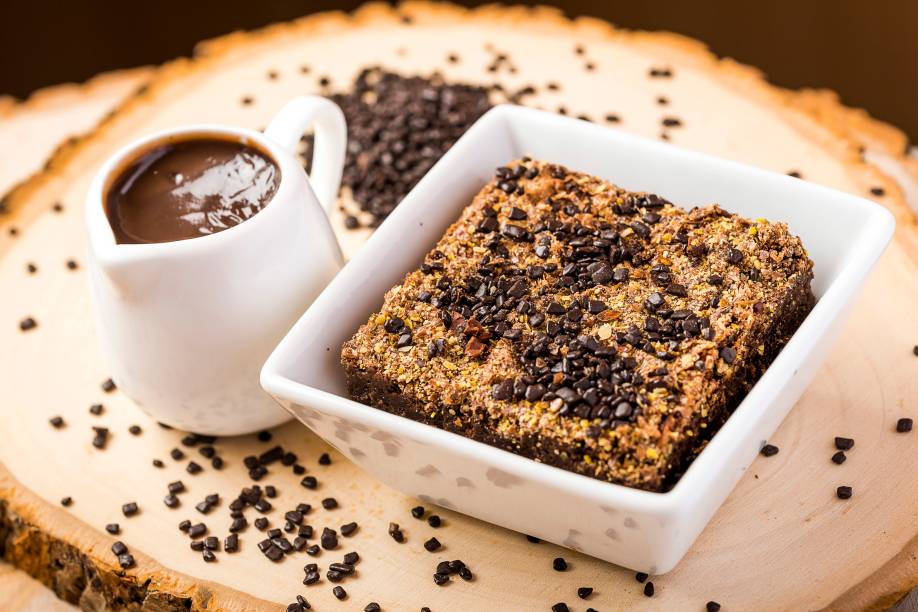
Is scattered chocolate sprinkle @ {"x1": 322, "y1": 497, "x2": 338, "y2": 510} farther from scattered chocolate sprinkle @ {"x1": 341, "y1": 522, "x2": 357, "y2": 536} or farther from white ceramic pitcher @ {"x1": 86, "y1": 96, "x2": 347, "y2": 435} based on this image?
white ceramic pitcher @ {"x1": 86, "y1": 96, "x2": 347, "y2": 435}

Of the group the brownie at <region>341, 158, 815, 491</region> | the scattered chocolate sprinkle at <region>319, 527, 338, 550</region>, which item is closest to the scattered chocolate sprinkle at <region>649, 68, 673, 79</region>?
the brownie at <region>341, 158, 815, 491</region>

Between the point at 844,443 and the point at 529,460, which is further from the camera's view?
the point at 844,443

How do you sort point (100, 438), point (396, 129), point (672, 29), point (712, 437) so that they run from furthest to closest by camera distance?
point (672, 29) < point (396, 129) < point (100, 438) < point (712, 437)

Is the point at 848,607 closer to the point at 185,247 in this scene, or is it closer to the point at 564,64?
the point at 185,247

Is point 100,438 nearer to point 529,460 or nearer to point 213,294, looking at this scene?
point 213,294

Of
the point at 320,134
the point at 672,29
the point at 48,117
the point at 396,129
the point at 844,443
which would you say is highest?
the point at 320,134

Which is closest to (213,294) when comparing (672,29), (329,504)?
(329,504)
